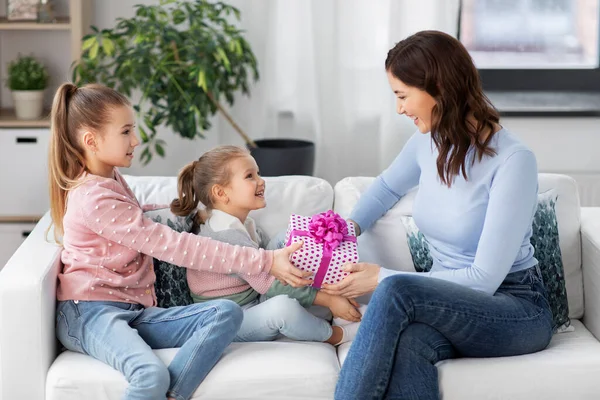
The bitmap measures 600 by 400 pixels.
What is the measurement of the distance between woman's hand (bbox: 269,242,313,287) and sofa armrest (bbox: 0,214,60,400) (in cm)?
53

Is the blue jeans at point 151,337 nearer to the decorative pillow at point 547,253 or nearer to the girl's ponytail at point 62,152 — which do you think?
the girl's ponytail at point 62,152

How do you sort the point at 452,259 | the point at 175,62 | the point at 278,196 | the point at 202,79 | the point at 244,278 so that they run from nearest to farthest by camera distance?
the point at 452,259 → the point at 244,278 → the point at 278,196 → the point at 202,79 → the point at 175,62

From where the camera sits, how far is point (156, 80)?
351 cm

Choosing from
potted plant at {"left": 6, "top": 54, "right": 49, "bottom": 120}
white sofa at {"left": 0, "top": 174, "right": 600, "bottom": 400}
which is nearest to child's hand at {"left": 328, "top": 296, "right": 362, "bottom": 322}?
white sofa at {"left": 0, "top": 174, "right": 600, "bottom": 400}

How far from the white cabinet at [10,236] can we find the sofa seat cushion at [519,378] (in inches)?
83.4

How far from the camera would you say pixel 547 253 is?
236 centimetres

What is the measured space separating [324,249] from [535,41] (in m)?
2.24

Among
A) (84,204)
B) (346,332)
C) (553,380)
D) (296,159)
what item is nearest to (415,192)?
(346,332)

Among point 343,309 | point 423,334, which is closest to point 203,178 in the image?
point 343,309

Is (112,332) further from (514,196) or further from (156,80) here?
(156,80)

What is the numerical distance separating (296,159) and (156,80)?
1.98ft

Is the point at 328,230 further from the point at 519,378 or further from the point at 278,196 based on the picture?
the point at 519,378

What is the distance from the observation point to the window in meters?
4.09

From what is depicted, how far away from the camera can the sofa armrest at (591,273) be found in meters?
2.40
